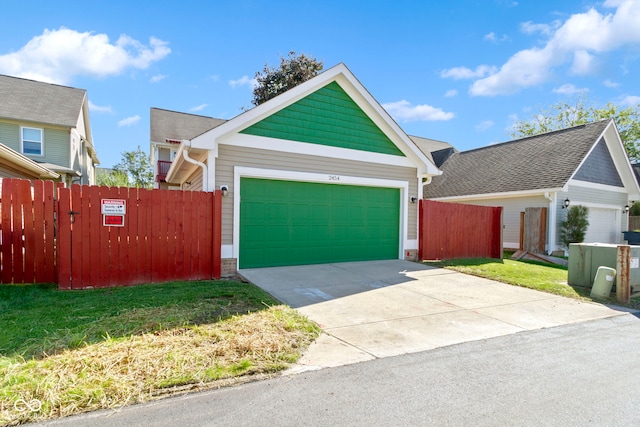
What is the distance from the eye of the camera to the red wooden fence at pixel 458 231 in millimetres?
11047

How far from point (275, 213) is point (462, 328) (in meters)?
5.23

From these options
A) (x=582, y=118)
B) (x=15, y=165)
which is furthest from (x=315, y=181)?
(x=582, y=118)

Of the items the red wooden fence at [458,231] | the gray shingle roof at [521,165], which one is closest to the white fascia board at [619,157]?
the gray shingle roof at [521,165]

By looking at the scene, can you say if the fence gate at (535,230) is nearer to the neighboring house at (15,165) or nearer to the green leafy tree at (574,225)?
the green leafy tree at (574,225)

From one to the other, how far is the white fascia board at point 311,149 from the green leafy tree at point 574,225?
829 centimetres

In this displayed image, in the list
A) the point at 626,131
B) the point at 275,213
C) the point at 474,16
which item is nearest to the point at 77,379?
the point at 275,213

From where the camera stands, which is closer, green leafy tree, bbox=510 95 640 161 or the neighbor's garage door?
the neighbor's garage door

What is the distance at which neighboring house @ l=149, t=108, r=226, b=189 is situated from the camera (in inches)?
881

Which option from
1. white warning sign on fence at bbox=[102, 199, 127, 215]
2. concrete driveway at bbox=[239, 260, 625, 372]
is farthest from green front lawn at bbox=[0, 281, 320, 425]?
white warning sign on fence at bbox=[102, 199, 127, 215]

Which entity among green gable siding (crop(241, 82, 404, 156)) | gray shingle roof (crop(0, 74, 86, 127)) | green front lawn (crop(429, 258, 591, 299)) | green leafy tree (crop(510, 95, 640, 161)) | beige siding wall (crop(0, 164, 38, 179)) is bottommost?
green front lawn (crop(429, 258, 591, 299))

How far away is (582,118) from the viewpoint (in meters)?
33.7

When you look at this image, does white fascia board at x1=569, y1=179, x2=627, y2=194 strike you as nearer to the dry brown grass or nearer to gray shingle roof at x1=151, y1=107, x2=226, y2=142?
the dry brown grass

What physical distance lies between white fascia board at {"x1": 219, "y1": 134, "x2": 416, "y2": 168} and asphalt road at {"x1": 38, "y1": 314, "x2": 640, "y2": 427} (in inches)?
241

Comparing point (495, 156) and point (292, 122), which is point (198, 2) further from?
point (495, 156)
